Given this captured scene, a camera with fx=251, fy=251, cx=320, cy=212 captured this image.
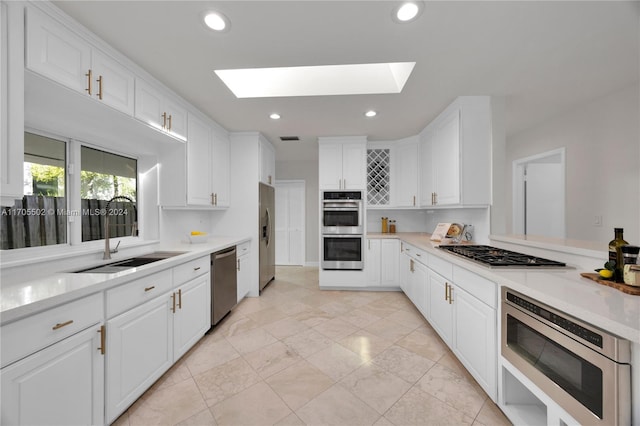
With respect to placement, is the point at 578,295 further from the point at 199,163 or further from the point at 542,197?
the point at 542,197

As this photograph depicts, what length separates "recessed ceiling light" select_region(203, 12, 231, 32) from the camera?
1.47 metres

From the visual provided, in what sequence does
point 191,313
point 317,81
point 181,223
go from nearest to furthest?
point 191,313, point 317,81, point 181,223

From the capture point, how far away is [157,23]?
5.03 feet

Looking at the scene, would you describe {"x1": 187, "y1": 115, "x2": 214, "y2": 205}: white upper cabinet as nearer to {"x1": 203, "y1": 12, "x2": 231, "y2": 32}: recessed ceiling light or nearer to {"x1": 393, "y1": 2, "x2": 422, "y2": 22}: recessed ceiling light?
{"x1": 203, "y1": 12, "x2": 231, "y2": 32}: recessed ceiling light

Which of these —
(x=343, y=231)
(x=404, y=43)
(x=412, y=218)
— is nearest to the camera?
(x=404, y=43)

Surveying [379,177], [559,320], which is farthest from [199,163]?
[559,320]

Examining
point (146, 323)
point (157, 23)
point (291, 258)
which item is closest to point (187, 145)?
point (157, 23)

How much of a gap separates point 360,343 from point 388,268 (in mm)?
1640

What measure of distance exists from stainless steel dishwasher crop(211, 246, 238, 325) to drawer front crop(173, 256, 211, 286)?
0.37 feet

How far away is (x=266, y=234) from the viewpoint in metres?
3.99

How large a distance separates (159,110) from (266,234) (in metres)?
2.25

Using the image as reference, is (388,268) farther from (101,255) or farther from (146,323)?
(101,255)

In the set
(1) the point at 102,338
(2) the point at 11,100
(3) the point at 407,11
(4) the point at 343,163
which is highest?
(3) the point at 407,11

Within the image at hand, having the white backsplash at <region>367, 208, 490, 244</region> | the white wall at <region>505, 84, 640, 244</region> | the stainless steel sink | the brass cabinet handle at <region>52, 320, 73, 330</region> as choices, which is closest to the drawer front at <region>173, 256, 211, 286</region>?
the stainless steel sink
